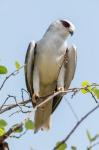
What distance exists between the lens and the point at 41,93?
945cm

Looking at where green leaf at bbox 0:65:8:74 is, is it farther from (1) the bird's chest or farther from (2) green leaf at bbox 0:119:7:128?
(1) the bird's chest

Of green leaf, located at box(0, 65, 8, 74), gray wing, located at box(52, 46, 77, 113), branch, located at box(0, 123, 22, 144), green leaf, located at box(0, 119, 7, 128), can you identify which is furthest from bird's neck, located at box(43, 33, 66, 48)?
branch, located at box(0, 123, 22, 144)

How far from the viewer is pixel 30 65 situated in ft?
31.2

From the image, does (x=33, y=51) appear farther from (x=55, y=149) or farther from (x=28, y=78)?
(x=55, y=149)

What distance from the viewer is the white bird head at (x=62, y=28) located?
10234mm

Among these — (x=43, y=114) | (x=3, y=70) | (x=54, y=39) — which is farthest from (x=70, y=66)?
(x=3, y=70)

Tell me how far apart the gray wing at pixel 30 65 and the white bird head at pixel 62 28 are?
0.90 m

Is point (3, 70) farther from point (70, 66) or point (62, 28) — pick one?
point (62, 28)

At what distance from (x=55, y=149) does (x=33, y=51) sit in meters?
5.89

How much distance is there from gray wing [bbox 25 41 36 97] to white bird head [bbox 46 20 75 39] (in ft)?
2.95

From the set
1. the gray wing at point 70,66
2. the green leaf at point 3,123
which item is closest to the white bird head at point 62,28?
the gray wing at point 70,66

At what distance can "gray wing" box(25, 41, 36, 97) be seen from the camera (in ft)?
30.8

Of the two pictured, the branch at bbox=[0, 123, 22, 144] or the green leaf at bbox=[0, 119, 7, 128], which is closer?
the branch at bbox=[0, 123, 22, 144]

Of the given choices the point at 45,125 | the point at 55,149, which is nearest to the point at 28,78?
the point at 45,125
